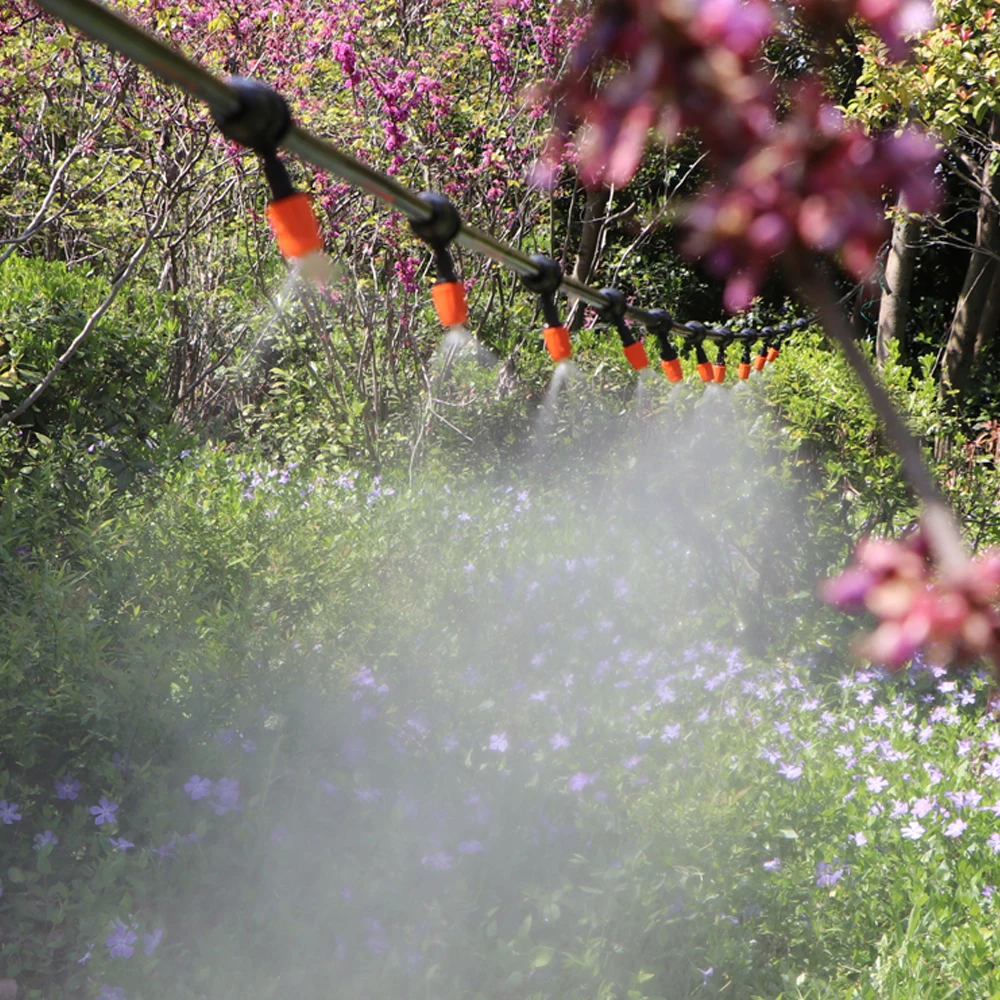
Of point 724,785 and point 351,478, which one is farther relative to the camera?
point 351,478

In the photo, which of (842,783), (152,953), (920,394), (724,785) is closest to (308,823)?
(152,953)

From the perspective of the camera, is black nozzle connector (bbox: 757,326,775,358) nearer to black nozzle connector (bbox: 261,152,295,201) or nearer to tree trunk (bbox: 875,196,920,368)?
tree trunk (bbox: 875,196,920,368)

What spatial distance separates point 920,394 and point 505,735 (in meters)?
3.03

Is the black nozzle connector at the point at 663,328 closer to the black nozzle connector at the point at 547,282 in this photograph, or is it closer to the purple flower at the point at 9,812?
the black nozzle connector at the point at 547,282

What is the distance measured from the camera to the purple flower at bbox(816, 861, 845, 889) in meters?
2.46

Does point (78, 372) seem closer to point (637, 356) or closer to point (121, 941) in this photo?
point (121, 941)

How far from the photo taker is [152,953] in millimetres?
1984

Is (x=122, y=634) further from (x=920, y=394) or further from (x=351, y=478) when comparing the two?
(x=920, y=394)

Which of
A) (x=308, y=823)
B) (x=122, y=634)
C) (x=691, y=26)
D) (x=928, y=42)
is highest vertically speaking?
(x=928, y=42)

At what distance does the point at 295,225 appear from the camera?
908 millimetres

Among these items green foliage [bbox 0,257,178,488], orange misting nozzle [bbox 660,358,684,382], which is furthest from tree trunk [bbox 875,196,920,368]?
orange misting nozzle [bbox 660,358,684,382]

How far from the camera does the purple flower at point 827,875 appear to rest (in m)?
2.46

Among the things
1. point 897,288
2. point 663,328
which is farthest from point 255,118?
point 897,288

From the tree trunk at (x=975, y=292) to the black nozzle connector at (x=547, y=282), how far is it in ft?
20.1
